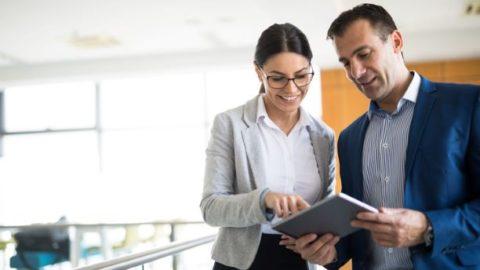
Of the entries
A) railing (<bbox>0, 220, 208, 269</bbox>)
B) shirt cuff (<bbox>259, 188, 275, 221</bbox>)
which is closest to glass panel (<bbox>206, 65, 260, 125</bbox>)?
railing (<bbox>0, 220, 208, 269</bbox>)

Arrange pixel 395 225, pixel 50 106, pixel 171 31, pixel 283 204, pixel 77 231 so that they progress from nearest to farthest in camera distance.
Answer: pixel 395 225 → pixel 283 204 → pixel 77 231 → pixel 171 31 → pixel 50 106

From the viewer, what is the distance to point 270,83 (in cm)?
182

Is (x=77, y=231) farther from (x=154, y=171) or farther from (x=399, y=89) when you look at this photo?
(x=399, y=89)

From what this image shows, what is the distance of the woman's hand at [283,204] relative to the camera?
151cm

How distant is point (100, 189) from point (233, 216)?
7.56 m

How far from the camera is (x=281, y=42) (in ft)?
5.82

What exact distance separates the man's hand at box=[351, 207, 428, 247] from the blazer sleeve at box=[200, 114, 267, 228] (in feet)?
1.02

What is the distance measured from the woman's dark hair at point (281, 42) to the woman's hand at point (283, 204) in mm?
516

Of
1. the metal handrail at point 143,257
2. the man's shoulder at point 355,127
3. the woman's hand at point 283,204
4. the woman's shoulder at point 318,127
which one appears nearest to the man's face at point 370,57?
the man's shoulder at point 355,127

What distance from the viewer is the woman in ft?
5.60

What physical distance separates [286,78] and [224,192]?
431mm

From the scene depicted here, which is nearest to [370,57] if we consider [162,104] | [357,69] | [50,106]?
[357,69]

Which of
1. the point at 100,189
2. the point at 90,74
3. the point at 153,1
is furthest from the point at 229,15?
the point at 100,189

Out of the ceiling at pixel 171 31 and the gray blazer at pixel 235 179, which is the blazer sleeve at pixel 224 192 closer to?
the gray blazer at pixel 235 179
